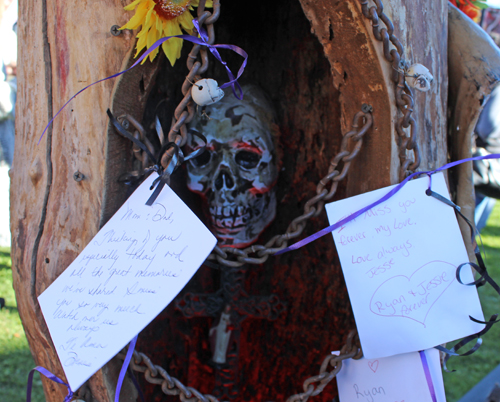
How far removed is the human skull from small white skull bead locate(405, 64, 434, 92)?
41 centimetres

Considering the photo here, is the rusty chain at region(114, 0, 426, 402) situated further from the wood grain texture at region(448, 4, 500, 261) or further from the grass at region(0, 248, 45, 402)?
the grass at region(0, 248, 45, 402)

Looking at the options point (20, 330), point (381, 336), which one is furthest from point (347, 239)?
point (20, 330)

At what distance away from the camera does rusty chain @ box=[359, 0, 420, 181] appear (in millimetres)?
800

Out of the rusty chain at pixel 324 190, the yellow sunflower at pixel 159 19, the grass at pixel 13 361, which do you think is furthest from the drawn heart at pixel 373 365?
the grass at pixel 13 361

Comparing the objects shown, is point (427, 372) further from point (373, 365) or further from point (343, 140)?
point (343, 140)

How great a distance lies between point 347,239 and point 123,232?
0.45m

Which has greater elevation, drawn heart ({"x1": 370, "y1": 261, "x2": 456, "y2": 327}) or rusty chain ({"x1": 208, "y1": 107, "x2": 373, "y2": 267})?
rusty chain ({"x1": 208, "y1": 107, "x2": 373, "y2": 267})

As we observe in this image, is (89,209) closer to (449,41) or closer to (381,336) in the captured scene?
(381,336)

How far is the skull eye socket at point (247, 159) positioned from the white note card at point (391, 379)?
55 cm

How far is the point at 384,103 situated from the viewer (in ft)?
2.81

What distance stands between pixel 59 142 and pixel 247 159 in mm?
465

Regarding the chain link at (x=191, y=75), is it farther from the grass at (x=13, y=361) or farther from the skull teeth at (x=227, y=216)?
the grass at (x=13, y=361)

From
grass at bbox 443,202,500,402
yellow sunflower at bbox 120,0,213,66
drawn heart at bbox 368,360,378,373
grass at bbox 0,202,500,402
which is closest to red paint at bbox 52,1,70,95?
yellow sunflower at bbox 120,0,213,66

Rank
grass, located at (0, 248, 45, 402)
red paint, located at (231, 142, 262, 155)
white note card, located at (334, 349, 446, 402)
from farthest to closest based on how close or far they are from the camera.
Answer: grass, located at (0, 248, 45, 402) < red paint, located at (231, 142, 262, 155) < white note card, located at (334, 349, 446, 402)
